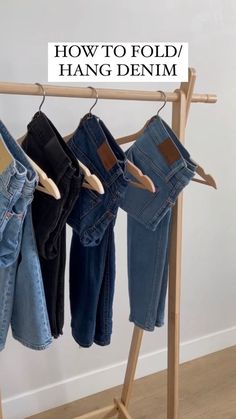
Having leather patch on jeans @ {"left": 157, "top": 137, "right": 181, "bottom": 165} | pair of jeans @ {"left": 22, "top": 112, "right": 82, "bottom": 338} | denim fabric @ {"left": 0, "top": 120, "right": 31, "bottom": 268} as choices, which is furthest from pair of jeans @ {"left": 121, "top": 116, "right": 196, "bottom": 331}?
denim fabric @ {"left": 0, "top": 120, "right": 31, "bottom": 268}

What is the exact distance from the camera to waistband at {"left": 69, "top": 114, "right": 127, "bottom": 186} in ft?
3.25

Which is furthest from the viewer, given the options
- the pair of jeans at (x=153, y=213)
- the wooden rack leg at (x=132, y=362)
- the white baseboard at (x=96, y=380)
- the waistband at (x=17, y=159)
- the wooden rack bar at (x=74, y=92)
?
the white baseboard at (x=96, y=380)

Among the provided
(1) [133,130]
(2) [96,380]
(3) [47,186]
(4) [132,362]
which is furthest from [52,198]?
(2) [96,380]

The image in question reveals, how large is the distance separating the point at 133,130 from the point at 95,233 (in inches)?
27.2

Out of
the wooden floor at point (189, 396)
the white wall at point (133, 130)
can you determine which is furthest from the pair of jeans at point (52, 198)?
the wooden floor at point (189, 396)

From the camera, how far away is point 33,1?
131cm

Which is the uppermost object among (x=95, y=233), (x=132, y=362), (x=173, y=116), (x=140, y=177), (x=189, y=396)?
(x=173, y=116)

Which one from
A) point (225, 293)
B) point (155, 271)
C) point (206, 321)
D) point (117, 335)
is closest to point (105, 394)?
point (117, 335)

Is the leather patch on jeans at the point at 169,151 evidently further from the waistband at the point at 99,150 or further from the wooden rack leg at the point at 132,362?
the wooden rack leg at the point at 132,362

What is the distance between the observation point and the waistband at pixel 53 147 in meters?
0.91

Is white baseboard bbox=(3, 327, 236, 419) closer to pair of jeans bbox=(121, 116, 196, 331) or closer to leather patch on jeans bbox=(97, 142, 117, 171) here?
pair of jeans bbox=(121, 116, 196, 331)

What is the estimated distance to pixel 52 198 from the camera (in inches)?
36.9

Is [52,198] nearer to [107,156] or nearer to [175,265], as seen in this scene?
[107,156]

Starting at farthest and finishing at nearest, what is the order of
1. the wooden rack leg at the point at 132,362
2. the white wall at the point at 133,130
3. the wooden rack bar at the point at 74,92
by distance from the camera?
the wooden rack leg at the point at 132,362
the white wall at the point at 133,130
the wooden rack bar at the point at 74,92
